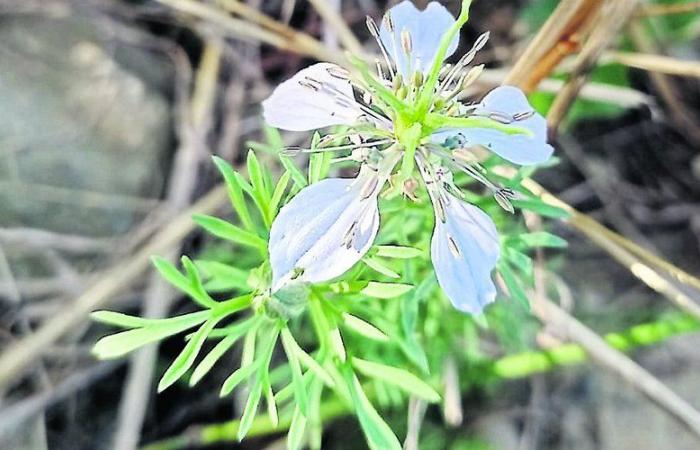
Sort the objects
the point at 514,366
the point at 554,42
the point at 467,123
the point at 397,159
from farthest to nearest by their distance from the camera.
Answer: the point at 514,366 → the point at 554,42 → the point at 397,159 → the point at 467,123

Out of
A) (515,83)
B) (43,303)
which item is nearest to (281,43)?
(515,83)

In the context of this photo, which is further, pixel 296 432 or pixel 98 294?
pixel 98 294

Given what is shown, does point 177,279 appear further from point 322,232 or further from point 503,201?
point 503,201

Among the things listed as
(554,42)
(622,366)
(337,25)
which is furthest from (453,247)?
(337,25)

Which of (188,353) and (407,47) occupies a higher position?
(407,47)

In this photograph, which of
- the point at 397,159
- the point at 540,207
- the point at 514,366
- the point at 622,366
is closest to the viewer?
the point at 397,159

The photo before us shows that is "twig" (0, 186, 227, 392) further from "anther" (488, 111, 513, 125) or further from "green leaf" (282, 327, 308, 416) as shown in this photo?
"anther" (488, 111, 513, 125)

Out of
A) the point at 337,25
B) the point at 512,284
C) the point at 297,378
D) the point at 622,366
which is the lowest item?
the point at 622,366
